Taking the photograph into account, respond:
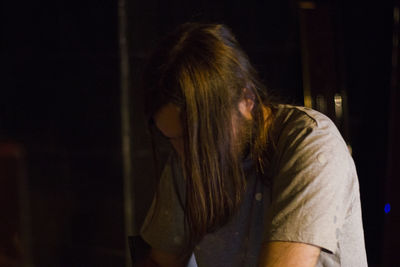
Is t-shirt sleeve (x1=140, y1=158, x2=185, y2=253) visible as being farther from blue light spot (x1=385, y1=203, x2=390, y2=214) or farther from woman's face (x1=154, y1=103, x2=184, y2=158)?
blue light spot (x1=385, y1=203, x2=390, y2=214)

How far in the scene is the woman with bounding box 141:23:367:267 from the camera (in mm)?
840

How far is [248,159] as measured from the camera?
105 centimetres

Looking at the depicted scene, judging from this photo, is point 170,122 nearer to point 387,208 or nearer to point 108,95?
point 108,95

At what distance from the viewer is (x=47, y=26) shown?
212cm

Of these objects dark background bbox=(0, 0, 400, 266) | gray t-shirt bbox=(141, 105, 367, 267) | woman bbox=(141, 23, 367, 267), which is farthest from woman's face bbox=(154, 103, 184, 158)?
dark background bbox=(0, 0, 400, 266)

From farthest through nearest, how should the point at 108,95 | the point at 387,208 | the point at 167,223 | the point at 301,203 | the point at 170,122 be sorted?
the point at 387,208
the point at 108,95
the point at 167,223
the point at 170,122
the point at 301,203

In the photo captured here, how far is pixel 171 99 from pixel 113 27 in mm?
1079

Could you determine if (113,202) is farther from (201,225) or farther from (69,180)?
A: (201,225)

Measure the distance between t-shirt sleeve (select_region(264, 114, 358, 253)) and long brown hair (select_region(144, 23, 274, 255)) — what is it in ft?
0.39

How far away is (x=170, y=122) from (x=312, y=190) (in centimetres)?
31

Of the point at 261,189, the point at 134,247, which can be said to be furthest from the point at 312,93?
the point at 134,247

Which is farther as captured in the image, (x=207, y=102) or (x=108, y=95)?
(x=108, y=95)

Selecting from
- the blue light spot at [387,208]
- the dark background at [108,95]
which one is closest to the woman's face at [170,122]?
the dark background at [108,95]

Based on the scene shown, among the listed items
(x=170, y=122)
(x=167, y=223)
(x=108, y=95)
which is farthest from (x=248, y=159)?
(x=108, y=95)
